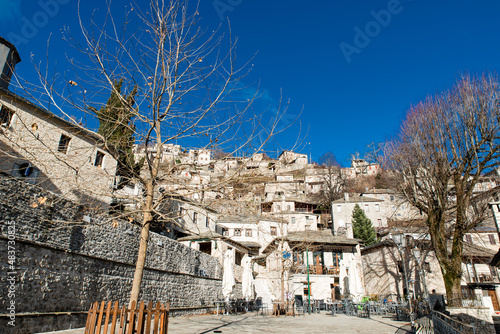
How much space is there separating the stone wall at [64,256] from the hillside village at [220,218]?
0.19ft

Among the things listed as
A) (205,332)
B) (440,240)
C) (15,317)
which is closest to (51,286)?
(15,317)

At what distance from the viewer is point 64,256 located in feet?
29.3

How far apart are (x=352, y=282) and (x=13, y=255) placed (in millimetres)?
17538

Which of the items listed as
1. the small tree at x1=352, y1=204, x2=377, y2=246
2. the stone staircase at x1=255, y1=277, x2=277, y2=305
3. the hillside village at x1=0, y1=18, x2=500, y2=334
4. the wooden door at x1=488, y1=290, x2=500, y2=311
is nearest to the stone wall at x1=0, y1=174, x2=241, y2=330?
the hillside village at x1=0, y1=18, x2=500, y2=334

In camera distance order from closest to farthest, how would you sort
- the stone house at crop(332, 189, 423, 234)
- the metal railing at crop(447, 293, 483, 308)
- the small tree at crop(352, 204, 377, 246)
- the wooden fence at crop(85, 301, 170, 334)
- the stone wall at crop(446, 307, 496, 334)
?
the wooden fence at crop(85, 301, 170, 334)
the stone wall at crop(446, 307, 496, 334)
the metal railing at crop(447, 293, 483, 308)
the small tree at crop(352, 204, 377, 246)
the stone house at crop(332, 189, 423, 234)

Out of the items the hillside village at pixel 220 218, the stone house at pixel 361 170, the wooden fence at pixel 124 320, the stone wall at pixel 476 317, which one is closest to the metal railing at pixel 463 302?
the stone wall at pixel 476 317

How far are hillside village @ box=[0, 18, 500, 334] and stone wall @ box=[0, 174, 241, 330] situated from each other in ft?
0.19

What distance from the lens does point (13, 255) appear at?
7.30 metres

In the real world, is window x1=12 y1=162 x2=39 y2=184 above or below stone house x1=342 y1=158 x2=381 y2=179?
below

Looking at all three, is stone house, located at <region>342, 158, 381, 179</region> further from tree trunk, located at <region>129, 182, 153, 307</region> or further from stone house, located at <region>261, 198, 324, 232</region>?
tree trunk, located at <region>129, 182, 153, 307</region>

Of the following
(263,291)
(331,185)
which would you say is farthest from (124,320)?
(331,185)

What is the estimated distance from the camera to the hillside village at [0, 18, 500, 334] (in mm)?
6738

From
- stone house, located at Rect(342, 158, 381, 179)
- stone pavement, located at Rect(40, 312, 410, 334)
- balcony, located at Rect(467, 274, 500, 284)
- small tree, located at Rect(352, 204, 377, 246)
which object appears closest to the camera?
stone pavement, located at Rect(40, 312, 410, 334)

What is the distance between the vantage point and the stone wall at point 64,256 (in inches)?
296
